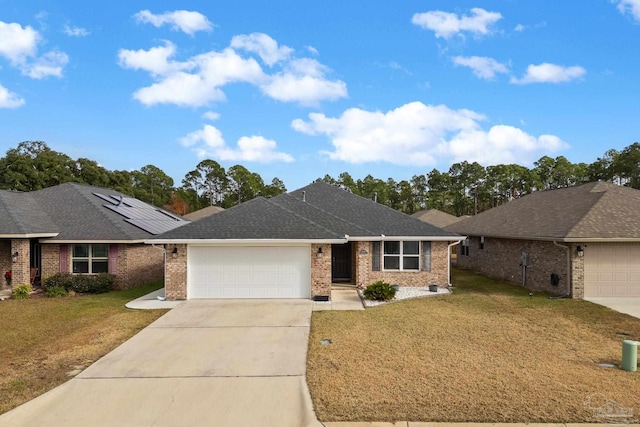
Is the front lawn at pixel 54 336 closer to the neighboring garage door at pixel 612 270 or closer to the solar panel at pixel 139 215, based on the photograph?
the solar panel at pixel 139 215

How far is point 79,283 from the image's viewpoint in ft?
49.3

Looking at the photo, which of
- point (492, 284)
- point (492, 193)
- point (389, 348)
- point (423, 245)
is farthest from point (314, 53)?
point (492, 193)

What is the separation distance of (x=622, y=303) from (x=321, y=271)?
10.5 m

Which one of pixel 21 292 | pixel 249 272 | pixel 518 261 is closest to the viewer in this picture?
pixel 249 272

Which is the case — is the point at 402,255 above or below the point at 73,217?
below

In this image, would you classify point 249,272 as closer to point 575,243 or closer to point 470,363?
Answer: point 470,363

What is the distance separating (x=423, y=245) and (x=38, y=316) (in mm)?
14214

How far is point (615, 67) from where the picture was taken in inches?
701

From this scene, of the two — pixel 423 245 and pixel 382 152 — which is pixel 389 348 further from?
pixel 382 152

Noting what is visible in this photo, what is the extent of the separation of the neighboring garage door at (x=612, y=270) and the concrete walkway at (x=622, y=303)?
0.94 feet

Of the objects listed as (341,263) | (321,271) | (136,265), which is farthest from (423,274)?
(136,265)

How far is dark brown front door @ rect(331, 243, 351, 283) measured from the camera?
17312 mm

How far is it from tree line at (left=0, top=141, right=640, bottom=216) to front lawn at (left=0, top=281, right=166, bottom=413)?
41.2 metres

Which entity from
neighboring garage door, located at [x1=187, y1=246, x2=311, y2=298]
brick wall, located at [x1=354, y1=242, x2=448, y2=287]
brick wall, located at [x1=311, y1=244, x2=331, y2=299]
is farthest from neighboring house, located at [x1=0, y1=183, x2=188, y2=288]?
brick wall, located at [x1=354, y1=242, x2=448, y2=287]
